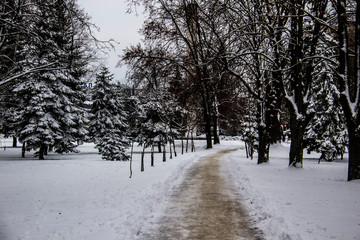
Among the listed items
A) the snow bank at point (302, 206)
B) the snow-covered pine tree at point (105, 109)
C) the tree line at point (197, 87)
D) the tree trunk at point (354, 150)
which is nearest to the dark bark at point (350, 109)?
the tree trunk at point (354, 150)

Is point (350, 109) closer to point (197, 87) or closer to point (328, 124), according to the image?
point (328, 124)

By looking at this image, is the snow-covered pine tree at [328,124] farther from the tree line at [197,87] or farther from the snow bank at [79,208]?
the snow bank at [79,208]

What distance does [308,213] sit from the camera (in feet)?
21.2

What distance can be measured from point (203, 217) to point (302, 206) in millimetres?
2438

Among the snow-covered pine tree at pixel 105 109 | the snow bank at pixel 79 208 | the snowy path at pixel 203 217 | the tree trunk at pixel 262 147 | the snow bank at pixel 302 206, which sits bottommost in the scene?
the snowy path at pixel 203 217

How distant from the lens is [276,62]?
49.1 feet

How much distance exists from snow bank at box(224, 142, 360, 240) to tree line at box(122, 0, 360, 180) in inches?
75.1

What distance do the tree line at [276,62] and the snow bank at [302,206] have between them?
1907 millimetres

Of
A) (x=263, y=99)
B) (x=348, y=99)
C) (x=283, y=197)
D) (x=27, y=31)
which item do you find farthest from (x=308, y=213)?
(x=263, y=99)

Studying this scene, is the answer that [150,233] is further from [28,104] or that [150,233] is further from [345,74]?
[28,104]

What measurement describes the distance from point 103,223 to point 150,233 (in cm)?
106

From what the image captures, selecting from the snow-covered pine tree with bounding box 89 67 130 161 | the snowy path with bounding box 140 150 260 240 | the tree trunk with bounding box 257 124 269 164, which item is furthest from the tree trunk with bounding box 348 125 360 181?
the snow-covered pine tree with bounding box 89 67 130 161

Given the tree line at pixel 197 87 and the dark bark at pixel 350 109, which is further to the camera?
the tree line at pixel 197 87

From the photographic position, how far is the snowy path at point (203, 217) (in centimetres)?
560
